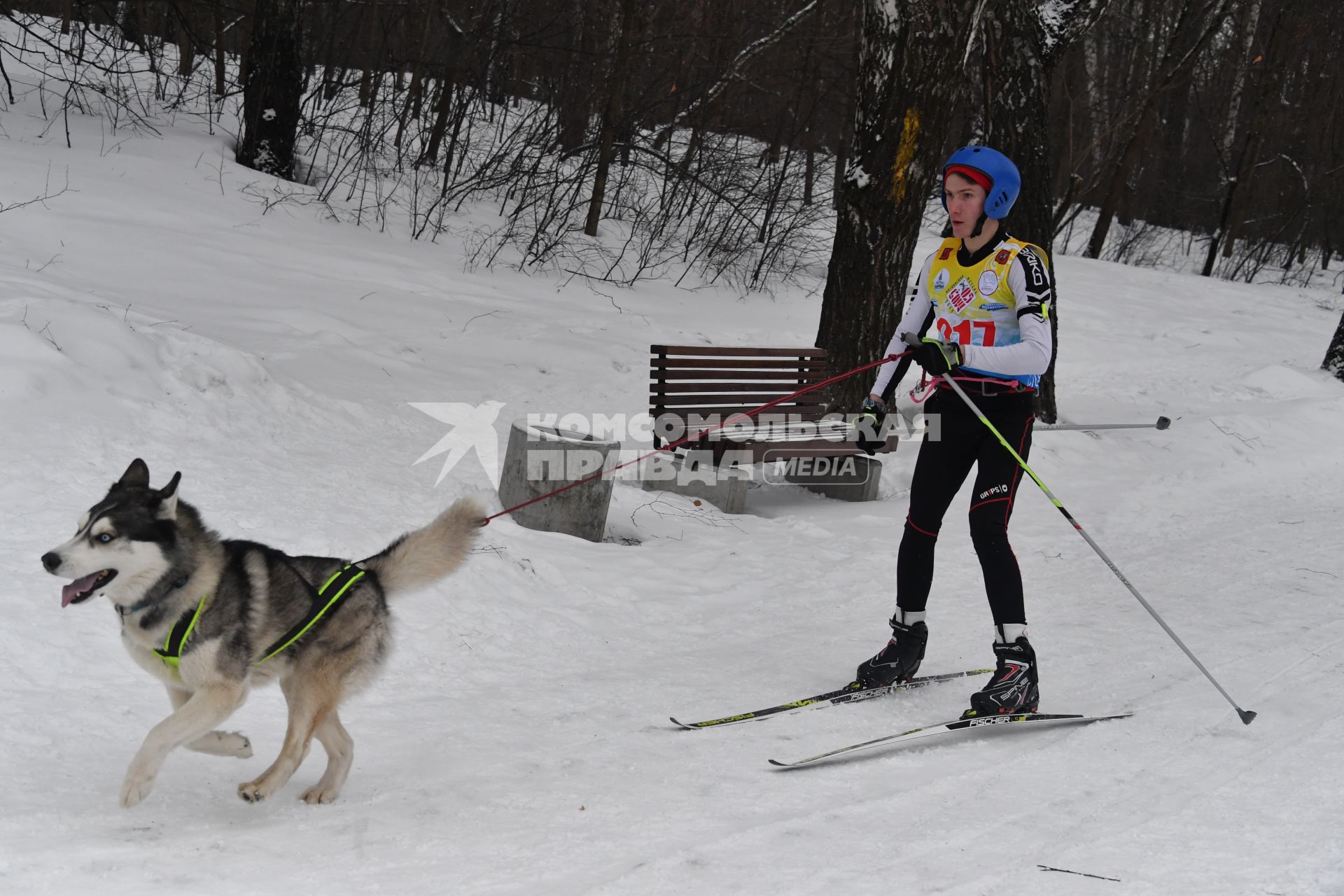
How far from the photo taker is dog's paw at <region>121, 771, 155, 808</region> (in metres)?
3.04

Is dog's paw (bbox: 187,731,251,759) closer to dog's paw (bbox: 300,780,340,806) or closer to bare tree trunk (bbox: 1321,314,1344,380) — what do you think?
dog's paw (bbox: 300,780,340,806)

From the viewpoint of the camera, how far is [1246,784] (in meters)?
3.67

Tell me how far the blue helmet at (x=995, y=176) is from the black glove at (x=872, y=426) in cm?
96

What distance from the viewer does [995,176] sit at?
14.0 ft

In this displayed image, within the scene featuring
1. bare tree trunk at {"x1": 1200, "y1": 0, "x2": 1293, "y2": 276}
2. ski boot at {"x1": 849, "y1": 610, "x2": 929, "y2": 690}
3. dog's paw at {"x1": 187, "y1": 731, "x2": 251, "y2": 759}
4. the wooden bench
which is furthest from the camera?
bare tree trunk at {"x1": 1200, "y1": 0, "x2": 1293, "y2": 276}

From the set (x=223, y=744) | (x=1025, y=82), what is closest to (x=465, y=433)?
(x=223, y=744)

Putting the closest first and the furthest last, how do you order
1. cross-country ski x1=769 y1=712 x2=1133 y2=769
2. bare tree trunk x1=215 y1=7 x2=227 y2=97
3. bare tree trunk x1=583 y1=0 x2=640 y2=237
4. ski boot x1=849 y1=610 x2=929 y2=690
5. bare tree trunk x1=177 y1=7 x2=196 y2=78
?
cross-country ski x1=769 y1=712 x2=1133 y2=769 → ski boot x1=849 y1=610 x2=929 y2=690 → bare tree trunk x1=583 y1=0 x2=640 y2=237 → bare tree trunk x1=215 y1=7 x2=227 y2=97 → bare tree trunk x1=177 y1=7 x2=196 y2=78

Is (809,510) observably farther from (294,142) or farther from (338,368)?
(294,142)

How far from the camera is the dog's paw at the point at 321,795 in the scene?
3.40 meters

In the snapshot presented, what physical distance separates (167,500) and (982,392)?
3115mm

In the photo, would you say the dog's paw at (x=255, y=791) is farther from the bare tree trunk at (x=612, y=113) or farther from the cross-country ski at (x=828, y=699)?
the bare tree trunk at (x=612, y=113)

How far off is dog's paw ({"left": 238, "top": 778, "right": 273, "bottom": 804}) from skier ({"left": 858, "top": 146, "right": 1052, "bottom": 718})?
252cm

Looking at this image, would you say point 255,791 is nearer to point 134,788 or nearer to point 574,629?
point 134,788

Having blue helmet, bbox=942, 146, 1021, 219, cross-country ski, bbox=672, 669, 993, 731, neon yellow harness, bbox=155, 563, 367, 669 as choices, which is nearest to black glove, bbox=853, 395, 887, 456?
blue helmet, bbox=942, 146, 1021, 219
